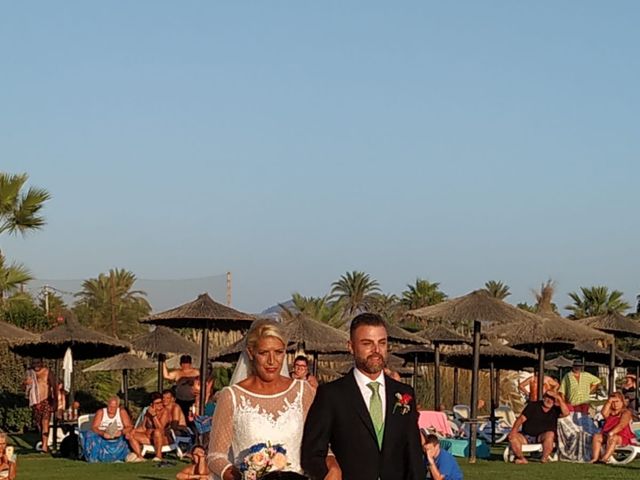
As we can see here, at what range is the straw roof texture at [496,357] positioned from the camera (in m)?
27.2

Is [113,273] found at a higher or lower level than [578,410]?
higher

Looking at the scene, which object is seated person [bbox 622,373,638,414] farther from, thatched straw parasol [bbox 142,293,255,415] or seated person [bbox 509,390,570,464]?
thatched straw parasol [bbox 142,293,255,415]

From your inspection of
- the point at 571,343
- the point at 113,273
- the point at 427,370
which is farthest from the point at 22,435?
the point at 113,273

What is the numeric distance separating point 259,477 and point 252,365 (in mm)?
611

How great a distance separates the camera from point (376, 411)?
5.65m

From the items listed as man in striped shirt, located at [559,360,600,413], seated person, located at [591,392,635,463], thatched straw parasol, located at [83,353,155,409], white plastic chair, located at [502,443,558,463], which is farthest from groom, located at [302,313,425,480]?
thatched straw parasol, located at [83,353,155,409]

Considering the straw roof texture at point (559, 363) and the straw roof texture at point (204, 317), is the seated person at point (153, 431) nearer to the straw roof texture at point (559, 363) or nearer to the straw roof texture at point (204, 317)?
the straw roof texture at point (204, 317)

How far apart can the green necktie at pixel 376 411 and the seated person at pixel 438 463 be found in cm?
817

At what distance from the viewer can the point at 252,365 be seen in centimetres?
584

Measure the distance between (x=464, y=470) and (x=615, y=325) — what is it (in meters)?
10.4

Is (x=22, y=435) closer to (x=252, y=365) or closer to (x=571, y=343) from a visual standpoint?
(x=571, y=343)

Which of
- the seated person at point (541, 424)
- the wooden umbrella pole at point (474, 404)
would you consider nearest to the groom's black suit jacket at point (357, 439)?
the wooden umbrella pole at point (474, 404)

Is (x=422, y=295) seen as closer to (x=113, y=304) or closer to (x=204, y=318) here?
(x=113, y=304)

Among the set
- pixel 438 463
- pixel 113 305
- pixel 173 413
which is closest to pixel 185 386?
pixel 173 413
